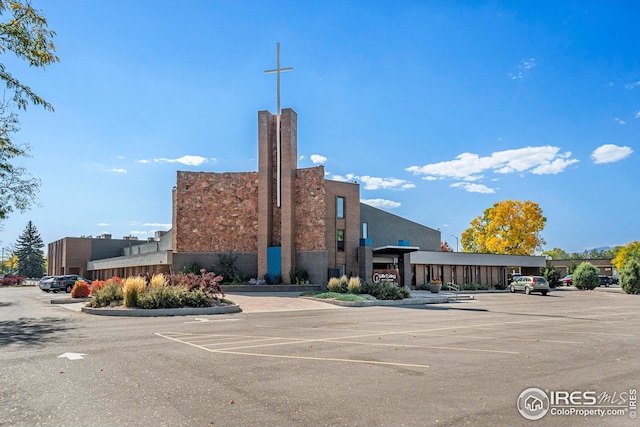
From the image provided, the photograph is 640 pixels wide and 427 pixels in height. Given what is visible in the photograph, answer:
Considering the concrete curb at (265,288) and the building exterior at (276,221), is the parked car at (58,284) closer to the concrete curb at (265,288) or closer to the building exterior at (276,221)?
the building exterior at (276,221)

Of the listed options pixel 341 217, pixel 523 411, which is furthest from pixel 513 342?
pixel 341 217

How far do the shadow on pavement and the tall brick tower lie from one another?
20.2 meters

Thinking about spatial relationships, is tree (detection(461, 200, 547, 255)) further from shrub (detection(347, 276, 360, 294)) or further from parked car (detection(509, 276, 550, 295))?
shrub (detection(347, 276, 360, 294))

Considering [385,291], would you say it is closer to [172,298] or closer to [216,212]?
[172,298]

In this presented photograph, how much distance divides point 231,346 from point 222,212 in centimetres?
2872

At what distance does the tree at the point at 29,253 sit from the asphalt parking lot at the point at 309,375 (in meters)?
93.0

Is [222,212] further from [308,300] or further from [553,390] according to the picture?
[553,390]

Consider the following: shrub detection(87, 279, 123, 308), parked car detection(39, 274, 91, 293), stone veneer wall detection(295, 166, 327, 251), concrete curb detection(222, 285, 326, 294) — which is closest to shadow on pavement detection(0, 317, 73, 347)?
shrub detection(87, 279, 123, 308)

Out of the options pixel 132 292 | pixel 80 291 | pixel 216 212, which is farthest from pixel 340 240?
pixel 132 292

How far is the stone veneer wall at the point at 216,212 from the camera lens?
39.3 m

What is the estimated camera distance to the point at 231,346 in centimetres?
1179

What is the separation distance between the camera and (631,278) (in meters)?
45.1

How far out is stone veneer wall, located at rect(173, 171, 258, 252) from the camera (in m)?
39.3

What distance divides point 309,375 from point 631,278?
4711 cm
